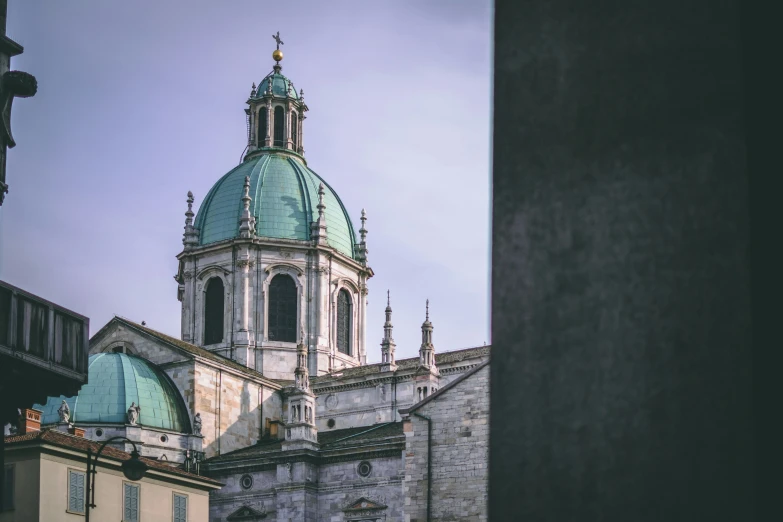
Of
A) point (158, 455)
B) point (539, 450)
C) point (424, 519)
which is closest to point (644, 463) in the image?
point (539, 450)

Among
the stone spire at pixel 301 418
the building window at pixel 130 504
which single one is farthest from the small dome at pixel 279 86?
the building window at pixel 130 504

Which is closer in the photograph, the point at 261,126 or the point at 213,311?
the point at 213,311

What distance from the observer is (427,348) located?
49.8 meters

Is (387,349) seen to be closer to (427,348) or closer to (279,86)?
(427,348)

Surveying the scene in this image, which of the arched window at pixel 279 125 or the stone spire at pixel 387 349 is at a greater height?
the arched window at pixel 279 125

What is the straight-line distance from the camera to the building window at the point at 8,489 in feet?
100

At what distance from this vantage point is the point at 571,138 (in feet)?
13.4

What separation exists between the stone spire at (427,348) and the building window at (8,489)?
819 inches

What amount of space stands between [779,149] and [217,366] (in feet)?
168

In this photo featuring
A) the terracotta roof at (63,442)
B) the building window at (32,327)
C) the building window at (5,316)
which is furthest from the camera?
the terracotta roof at (63,442)

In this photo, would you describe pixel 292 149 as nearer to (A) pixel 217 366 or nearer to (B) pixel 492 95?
(A) pixel 217 366

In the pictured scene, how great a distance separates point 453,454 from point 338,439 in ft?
51.4

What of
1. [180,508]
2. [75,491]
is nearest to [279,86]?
[180,508]

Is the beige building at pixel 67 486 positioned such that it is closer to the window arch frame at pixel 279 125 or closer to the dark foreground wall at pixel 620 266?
the dark foreground wall at pixel 620 266
